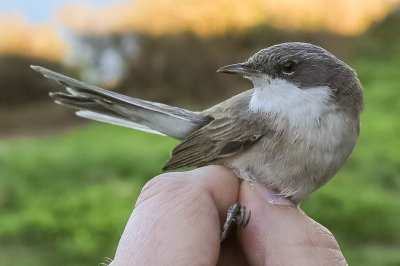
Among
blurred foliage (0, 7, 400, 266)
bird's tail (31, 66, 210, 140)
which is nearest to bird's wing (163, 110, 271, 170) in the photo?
bird's tail (31, 66, 210, 140)

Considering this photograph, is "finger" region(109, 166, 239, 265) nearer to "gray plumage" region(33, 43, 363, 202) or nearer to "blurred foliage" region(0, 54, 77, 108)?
"gray plumage" region(33, 43, 363, 202)

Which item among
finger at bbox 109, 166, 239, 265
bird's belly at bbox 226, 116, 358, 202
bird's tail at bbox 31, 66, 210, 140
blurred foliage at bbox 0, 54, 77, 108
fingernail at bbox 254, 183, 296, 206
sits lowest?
finger at bbox 109, 166, 239, 265

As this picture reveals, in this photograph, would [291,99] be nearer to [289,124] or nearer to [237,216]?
[289,124]

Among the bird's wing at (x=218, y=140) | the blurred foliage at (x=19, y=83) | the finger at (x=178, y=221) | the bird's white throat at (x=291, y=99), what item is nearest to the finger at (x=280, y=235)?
the finger at (x=178, y=221)

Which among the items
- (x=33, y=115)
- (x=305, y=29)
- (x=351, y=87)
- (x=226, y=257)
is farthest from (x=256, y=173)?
(x=33, y=115)

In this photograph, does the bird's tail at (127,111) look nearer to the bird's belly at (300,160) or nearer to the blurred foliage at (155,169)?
the bird's belly at (300,160)

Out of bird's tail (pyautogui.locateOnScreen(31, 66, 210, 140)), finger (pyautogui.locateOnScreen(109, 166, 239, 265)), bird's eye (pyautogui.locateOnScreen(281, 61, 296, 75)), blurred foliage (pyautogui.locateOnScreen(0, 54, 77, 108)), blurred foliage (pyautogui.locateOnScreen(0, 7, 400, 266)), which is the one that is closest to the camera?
finger (pyautogui.locateOnScreen(109, 166, 239, 265))

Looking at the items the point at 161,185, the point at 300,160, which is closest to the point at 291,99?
the point at 300,160
